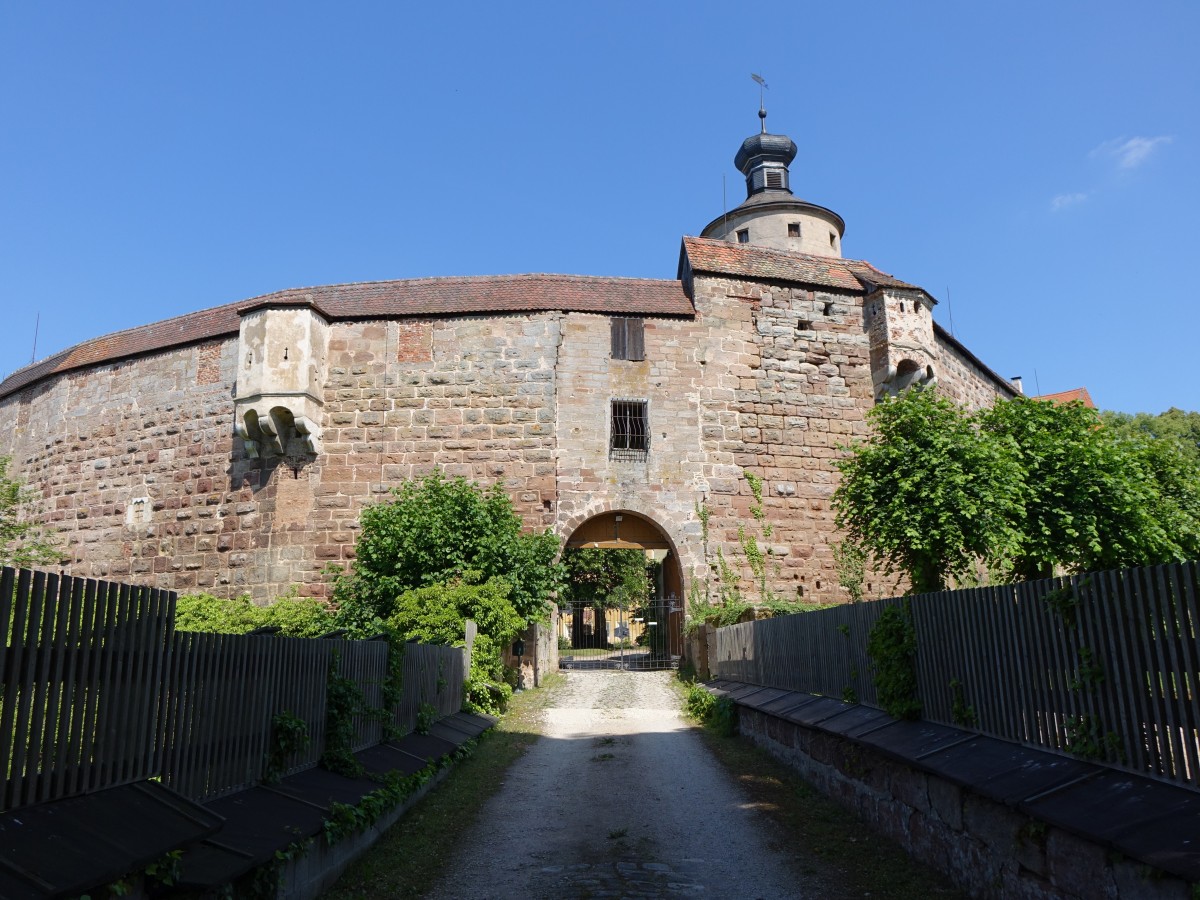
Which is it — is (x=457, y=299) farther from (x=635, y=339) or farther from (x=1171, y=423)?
(x=1171, y=423)

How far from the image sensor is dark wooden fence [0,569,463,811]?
3.62 metres

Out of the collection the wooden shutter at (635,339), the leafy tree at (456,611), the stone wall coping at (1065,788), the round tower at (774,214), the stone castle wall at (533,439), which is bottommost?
the stone wall coping at (1065,788)

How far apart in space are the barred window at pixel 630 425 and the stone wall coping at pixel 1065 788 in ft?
43.2

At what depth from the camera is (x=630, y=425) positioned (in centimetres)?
2056

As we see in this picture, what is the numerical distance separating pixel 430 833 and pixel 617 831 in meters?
1.50

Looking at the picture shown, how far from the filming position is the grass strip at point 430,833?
575cm

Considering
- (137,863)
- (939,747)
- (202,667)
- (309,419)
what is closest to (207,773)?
(202,667)

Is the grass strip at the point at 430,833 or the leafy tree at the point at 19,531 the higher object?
the leafy tree at the point at 19,531

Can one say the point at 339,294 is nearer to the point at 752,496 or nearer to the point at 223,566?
the point at 223,566

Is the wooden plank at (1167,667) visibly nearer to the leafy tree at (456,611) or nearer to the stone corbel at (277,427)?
the leafy tree at (456,611)

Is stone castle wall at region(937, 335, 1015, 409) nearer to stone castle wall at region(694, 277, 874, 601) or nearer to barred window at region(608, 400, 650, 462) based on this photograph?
stone castle wall at region(694, 277, 874, 601)

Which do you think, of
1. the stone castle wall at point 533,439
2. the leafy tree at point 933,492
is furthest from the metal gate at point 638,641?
the leafy tree at point 933,492

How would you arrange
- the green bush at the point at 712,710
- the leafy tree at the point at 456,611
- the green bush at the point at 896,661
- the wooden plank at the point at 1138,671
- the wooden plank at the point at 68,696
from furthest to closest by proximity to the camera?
the leafy tree at the point at 456,611, the green bush at the point at 712,710, the green bush at the point at 896,661, the wooden plank at the point at 1138,671, the wooden plank at the point at 68,696

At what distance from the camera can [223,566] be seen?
20500 mm
